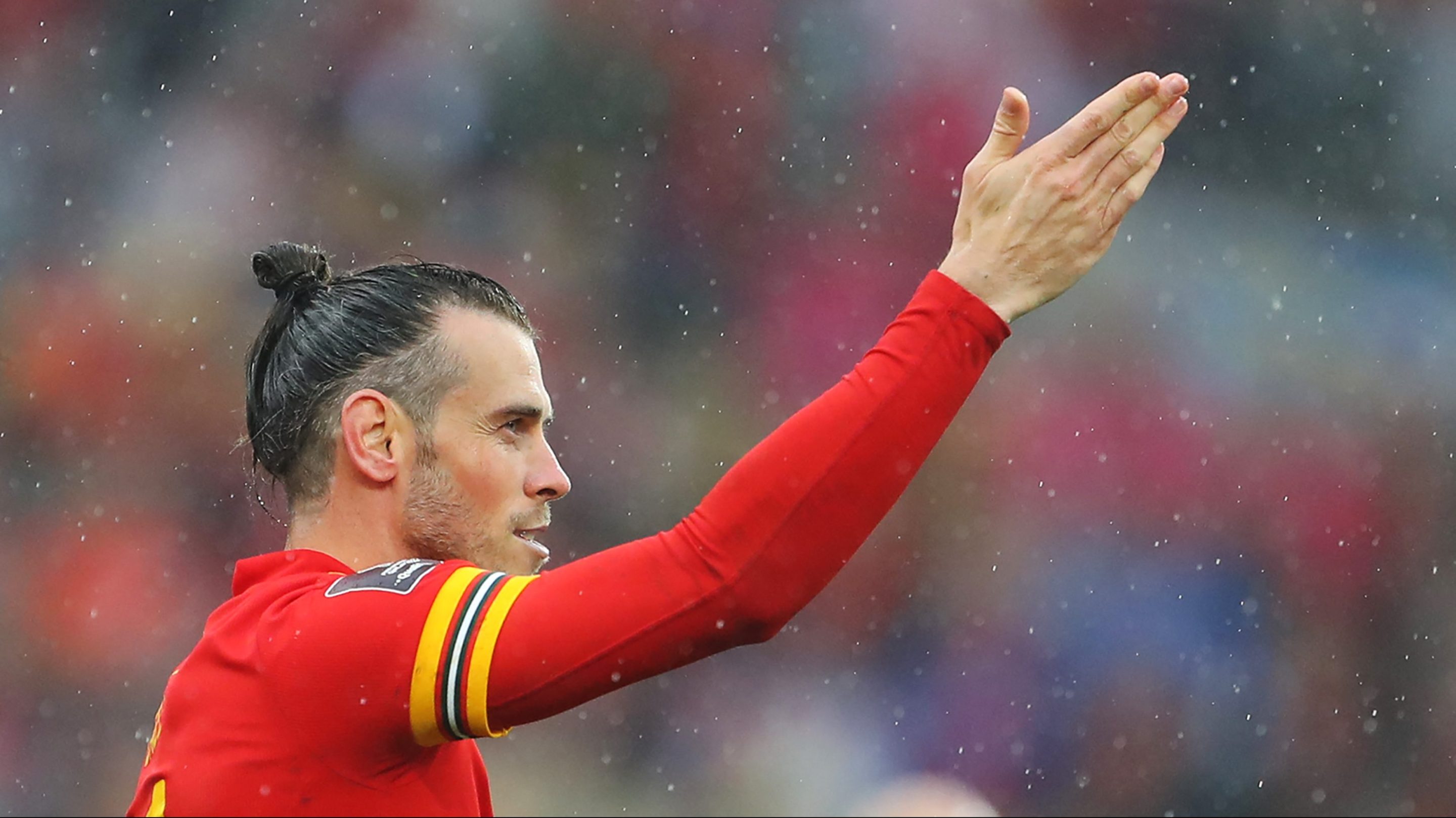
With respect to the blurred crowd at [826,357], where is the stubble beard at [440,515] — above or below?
below

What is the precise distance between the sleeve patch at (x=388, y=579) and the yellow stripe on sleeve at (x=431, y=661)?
54 mm

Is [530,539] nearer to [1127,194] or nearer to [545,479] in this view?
[545,479]

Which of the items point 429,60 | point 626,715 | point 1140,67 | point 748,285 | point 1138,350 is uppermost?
point 429,60

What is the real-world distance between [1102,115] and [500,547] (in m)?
0.94

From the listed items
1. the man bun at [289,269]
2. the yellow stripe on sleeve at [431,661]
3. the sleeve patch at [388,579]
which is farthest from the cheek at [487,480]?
the man bun at [289,269]

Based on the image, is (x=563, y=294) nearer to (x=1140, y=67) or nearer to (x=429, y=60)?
(x=429, y=60)

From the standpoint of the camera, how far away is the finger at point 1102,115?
1.71m

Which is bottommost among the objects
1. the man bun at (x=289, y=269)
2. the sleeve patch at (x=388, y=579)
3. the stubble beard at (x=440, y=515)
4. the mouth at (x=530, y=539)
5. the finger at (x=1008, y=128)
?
the sleeve patch at (x=388, y=579)

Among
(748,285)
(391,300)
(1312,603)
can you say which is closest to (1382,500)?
(1312,603)

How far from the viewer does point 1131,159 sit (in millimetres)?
1735

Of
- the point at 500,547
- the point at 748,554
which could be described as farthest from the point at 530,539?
the point at 748,554

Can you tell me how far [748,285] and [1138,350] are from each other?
167 cm

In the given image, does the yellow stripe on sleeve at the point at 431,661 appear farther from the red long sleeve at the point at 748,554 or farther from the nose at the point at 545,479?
the nose at the point at 545,479

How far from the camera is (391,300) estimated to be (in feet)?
7.07
